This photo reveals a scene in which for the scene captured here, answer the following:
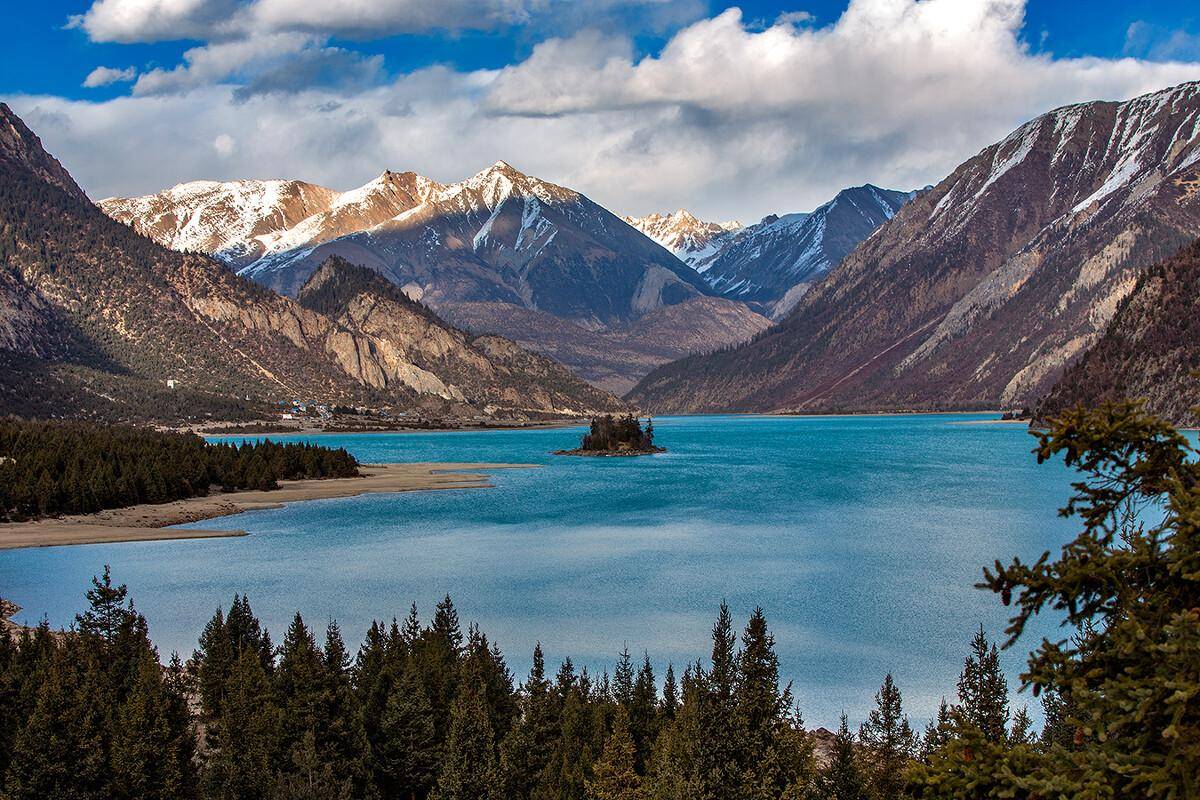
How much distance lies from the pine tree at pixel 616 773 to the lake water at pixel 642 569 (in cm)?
1100

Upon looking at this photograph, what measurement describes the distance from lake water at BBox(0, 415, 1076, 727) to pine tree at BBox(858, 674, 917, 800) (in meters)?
3.48

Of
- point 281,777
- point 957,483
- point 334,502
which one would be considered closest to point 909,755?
point 281,777

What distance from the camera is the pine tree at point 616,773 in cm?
2556

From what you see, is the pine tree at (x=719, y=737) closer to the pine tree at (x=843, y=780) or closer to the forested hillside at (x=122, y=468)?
the pine tree at (x=843, y=780)

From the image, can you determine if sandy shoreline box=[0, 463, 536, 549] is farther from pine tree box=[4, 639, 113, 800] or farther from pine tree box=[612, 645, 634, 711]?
pine tree box=[612, 645, 634, 711]

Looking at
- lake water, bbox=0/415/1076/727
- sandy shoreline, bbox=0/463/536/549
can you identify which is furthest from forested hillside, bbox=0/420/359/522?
lake water, bbox=0/415/1076/727

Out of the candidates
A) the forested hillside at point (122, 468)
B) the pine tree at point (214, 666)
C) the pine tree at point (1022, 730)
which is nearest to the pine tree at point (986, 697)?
the pine tree at point (1022, 730)

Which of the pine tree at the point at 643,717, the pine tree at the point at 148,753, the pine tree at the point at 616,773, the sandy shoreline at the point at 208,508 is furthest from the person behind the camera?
the sandy shoreline at the point at 208,508

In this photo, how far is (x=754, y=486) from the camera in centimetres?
12644

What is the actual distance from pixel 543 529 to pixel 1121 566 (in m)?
79.7

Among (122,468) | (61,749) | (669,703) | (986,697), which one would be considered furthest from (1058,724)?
(122,468)

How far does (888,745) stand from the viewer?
30031mm

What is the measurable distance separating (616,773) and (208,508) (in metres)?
85.3

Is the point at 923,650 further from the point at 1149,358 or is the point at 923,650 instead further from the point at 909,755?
the point at 1149,358
